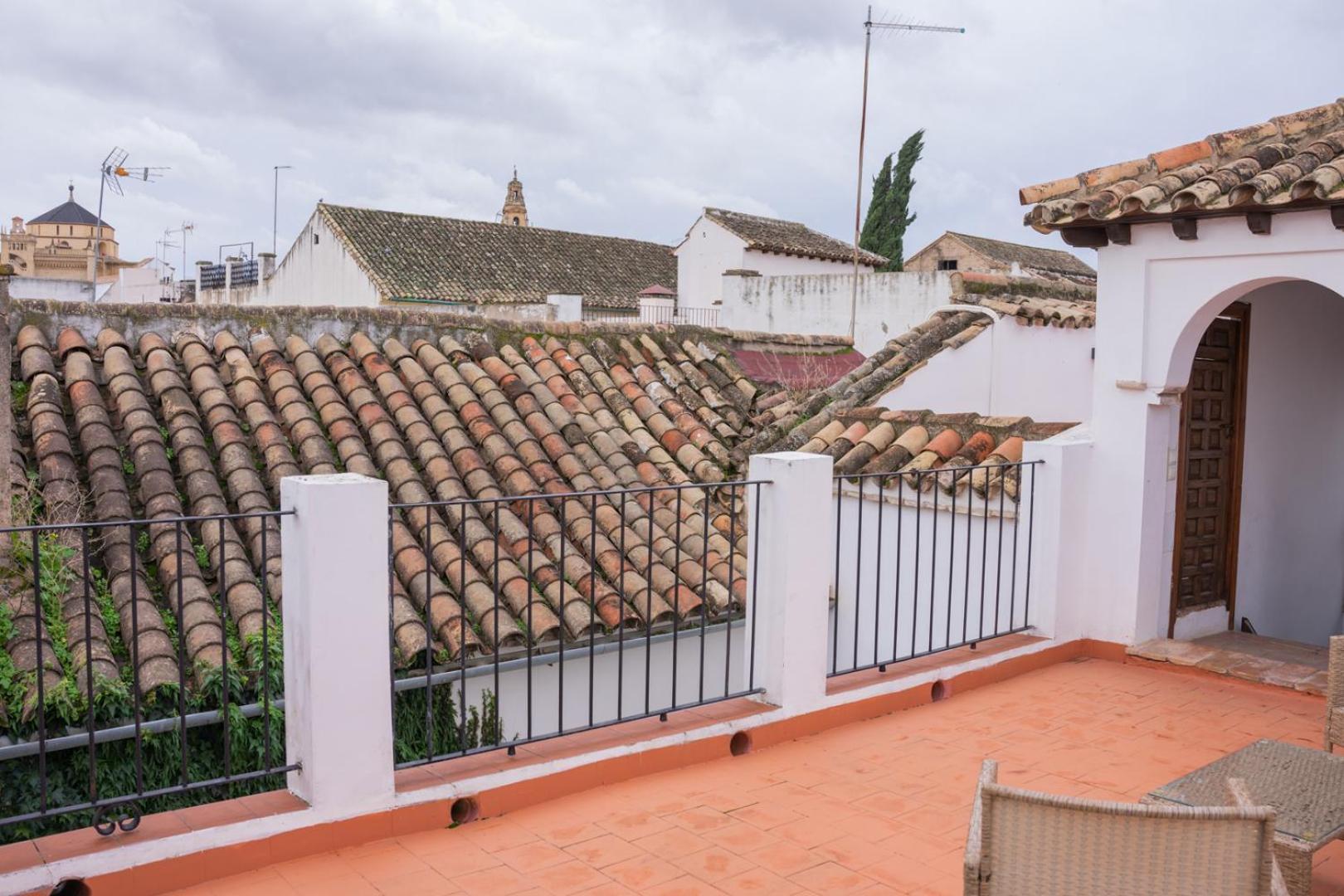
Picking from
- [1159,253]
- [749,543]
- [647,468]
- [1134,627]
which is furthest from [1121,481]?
[647,468]

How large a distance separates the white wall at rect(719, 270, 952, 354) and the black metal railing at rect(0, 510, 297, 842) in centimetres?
1444

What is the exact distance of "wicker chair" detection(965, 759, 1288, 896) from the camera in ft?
8.36

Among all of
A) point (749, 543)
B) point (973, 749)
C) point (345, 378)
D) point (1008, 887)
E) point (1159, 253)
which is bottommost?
point (973, 749)

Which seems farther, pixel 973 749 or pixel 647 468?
pixel 647 468

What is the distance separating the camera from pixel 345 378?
873 cm

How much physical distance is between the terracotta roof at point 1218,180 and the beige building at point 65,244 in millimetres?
35733

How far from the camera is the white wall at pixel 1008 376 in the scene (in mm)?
10211

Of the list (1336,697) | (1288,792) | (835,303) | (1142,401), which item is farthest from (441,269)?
(1288,792)

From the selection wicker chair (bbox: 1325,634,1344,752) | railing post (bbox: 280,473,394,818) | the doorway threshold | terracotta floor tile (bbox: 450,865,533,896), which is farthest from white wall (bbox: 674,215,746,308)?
terracotta floor tile (bbox: 450,865,533,896)

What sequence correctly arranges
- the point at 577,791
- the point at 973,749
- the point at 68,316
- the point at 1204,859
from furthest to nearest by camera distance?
1. the point at 68,316
2. the point at 973,749
3. the point at 577,791
4. the point at 1204,859

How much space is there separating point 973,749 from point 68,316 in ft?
23.5

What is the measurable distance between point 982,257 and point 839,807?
33061 millimetres

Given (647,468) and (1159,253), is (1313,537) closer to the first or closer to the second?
(1159,253)

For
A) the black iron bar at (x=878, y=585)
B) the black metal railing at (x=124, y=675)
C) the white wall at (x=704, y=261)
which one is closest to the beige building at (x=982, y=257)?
the white wall at (x=704, y=261)
